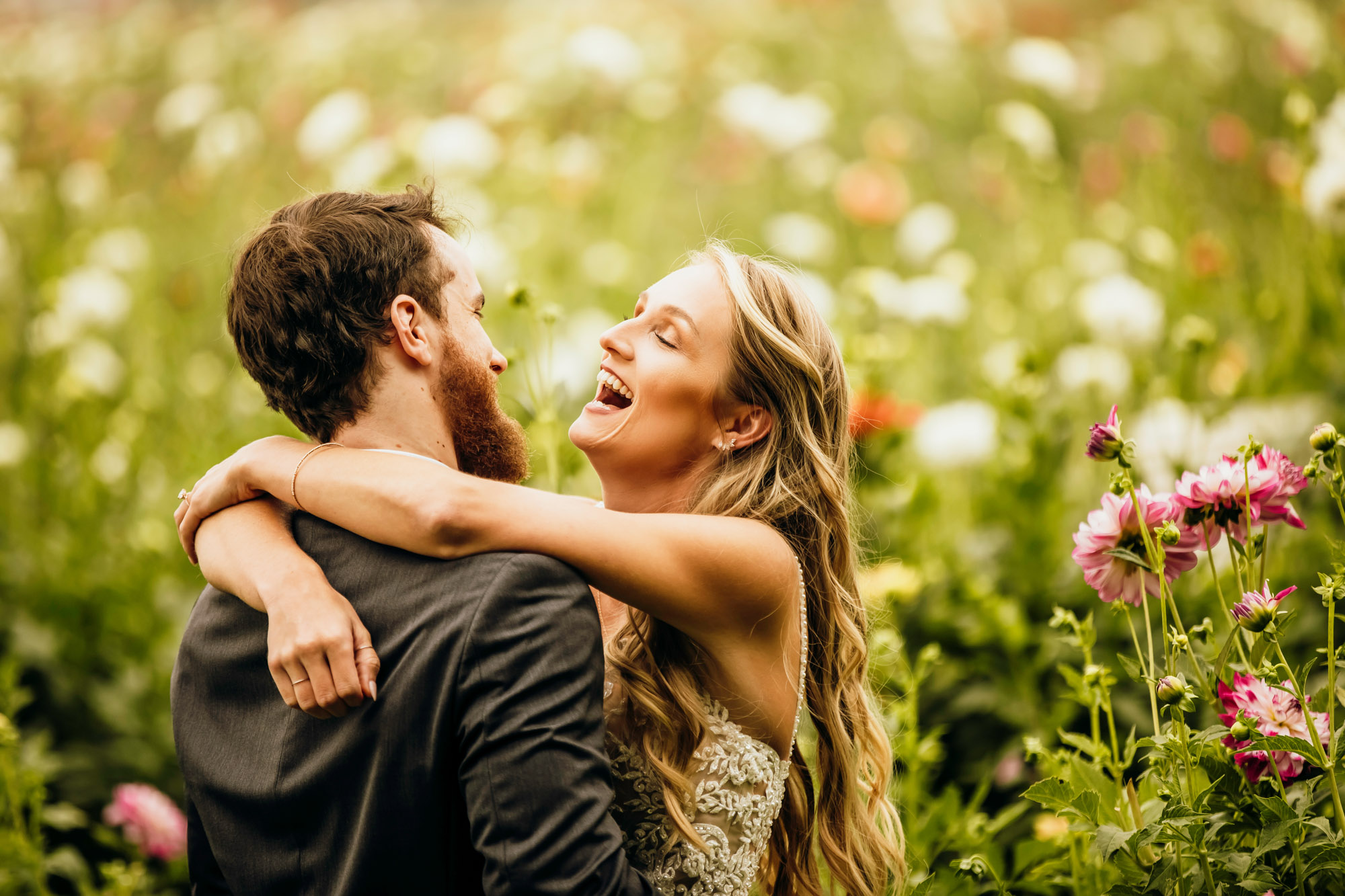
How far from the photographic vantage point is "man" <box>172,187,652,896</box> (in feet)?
3.76

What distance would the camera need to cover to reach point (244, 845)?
1.36 m

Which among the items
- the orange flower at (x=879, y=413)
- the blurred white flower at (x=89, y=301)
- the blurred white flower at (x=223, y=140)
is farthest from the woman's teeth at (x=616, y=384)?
the blurred white flower at (x=223, y=140)

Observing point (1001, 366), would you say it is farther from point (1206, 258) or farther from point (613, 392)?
point (613, 392)

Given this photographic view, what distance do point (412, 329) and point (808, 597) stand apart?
2.45 ft

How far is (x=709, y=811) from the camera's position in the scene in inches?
58.6

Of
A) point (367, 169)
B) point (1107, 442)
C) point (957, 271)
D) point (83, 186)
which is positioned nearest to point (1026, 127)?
point (957, 271)

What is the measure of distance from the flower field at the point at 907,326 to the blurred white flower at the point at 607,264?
2 centimetres

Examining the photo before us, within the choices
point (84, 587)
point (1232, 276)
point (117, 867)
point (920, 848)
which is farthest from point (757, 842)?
point (1232, 276)

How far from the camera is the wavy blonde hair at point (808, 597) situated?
157 cm

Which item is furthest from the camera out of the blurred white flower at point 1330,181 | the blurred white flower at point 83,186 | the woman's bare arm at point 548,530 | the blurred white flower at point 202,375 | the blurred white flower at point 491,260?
the blurred white flower at point 83,186

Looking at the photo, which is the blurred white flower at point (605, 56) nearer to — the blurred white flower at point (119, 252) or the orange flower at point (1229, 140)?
the blurred white flower at point (119, 252)

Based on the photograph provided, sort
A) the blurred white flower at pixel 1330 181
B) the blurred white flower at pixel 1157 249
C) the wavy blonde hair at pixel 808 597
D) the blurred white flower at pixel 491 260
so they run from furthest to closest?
1. the blurred white flower at pixel 1157 249
2. the blurred white flower at pixel 491 260
3. the blurred white flower at pixel 1330 181
4. the wavy blonde hair at pixel 808 597

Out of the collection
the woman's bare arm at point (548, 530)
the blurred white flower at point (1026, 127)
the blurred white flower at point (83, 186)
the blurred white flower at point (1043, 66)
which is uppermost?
the blurred white flower at point (1043, 66)

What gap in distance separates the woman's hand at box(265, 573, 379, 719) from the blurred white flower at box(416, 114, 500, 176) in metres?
2.75
